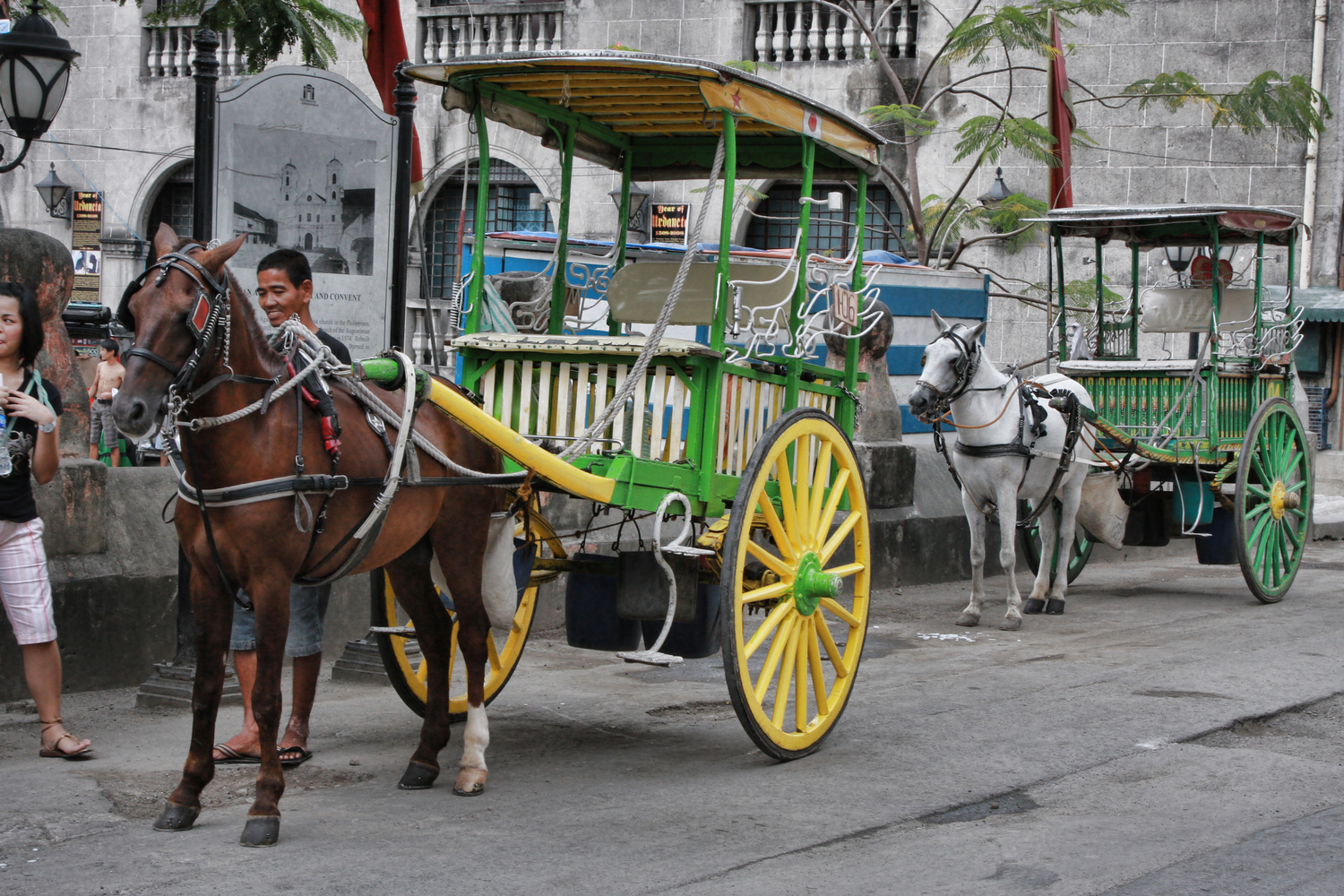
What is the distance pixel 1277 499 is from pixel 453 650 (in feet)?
23.1

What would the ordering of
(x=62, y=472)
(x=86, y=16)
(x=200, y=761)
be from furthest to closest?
1. (x=86, y=16)
2. (x=62, y=472)
3. (x=200, y=761)

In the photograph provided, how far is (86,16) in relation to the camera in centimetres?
2095

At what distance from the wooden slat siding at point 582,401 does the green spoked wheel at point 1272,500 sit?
20.6 feet

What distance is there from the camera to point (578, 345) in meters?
5.41

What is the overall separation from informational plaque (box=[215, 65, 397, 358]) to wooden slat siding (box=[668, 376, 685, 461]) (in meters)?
2.21

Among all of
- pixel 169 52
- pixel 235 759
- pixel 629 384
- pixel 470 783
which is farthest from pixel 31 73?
pixel 169 52

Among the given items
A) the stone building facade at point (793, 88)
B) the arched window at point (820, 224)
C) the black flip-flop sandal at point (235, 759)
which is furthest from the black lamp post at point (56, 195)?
the black flip-flop sandal at point (235, 759)

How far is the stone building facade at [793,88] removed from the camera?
656 inches

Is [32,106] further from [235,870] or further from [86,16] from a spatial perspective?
[86,16]

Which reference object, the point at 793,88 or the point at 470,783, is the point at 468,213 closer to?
the point at 793,88

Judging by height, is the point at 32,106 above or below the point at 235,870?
above

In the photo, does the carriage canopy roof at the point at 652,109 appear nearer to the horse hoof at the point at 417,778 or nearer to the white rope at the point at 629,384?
the white rope at the point at 629,384

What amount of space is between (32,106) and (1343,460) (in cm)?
1553

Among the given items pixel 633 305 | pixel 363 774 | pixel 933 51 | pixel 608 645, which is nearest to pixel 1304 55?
pixel 933 51
